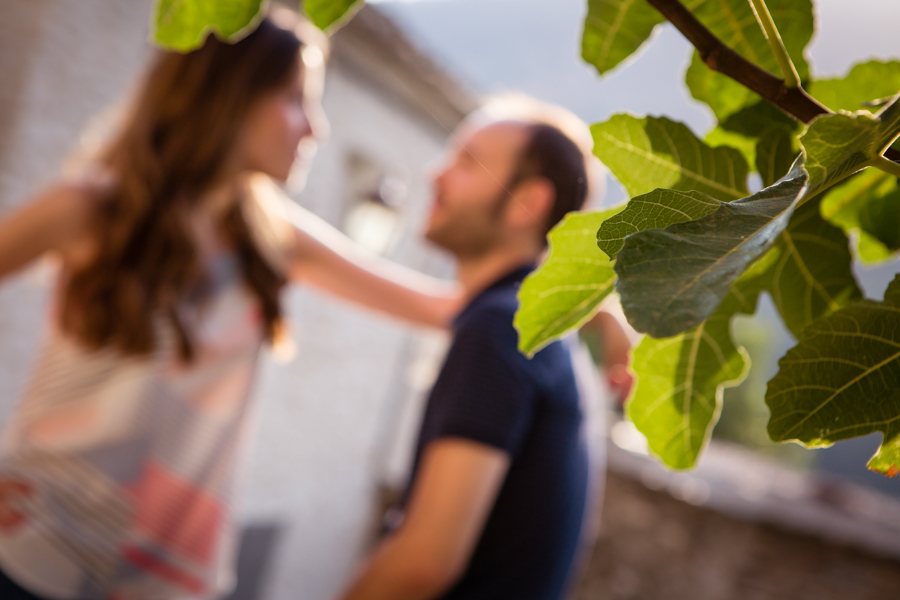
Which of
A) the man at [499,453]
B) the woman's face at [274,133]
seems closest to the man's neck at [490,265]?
the man at [499,453]

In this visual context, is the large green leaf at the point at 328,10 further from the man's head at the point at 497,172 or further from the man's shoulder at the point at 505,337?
the man's shoulder at the point at 505,337

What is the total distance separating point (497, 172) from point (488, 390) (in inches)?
17.0

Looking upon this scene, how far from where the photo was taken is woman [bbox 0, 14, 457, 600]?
1627 millimetres

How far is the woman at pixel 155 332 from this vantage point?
1627 millimetres

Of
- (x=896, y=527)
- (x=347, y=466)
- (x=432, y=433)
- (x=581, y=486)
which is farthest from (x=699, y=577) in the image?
(x=432, y=433)

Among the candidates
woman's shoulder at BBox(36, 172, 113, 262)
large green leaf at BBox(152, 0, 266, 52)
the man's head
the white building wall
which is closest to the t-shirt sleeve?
the man's head

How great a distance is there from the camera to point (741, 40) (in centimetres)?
43

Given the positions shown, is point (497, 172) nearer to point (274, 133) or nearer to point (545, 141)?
point (545, 141)

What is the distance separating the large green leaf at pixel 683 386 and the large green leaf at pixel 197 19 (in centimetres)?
34

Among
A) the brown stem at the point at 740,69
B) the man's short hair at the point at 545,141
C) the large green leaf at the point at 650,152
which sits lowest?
the man's short hair at the point at 545,141

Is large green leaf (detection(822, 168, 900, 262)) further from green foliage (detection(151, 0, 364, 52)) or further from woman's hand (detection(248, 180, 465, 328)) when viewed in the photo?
woman's hand (detection(248, 180, 465, 328))

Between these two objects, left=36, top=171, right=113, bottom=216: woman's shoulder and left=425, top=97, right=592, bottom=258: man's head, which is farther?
left=36, top=171, right=113, bottom=216: woman's shoulder

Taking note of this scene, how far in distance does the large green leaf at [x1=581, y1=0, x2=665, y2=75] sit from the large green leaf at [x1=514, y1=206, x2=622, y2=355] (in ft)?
0.53

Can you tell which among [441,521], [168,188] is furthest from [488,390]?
[168,188]
